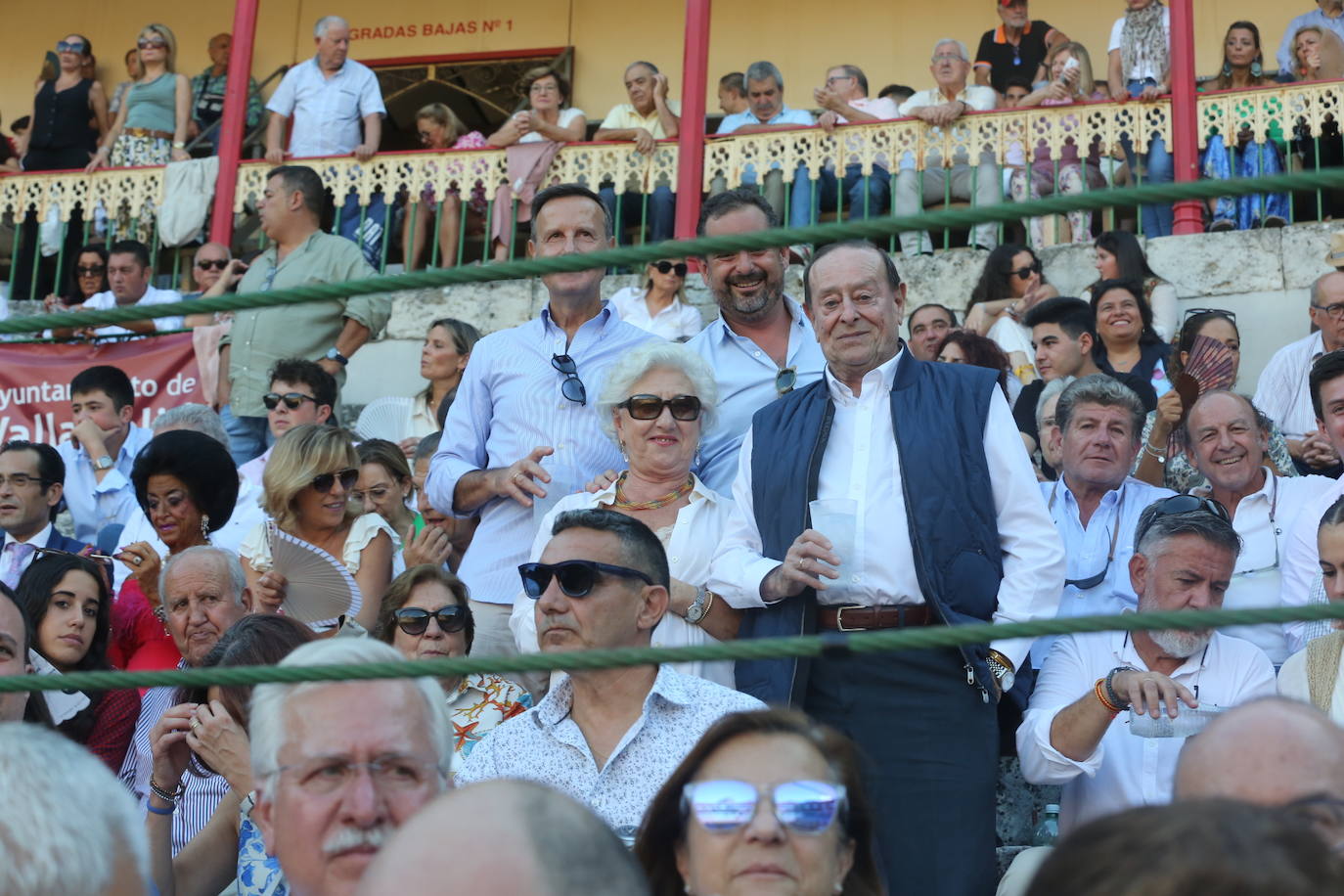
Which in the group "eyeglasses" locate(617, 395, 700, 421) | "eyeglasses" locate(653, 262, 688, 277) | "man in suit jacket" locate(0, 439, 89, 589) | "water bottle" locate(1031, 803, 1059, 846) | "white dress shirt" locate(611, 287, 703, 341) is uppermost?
"eyeglasses" locate(653, 262, 688, 277)

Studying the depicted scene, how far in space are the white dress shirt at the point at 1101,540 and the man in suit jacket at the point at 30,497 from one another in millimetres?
3654

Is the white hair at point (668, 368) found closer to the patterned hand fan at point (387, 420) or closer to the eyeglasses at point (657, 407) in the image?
the eyeglasses at point (657, 407)

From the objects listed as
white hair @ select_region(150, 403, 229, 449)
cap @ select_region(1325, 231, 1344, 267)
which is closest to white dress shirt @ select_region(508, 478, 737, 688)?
white hair @ select_region(150, 403, 229, 449)

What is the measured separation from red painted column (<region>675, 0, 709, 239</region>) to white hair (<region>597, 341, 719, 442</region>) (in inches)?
232

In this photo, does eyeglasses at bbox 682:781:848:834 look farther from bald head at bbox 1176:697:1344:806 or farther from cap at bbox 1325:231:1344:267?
cap at bbox 1325:231:1344:267

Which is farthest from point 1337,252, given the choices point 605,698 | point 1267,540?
point 605,698

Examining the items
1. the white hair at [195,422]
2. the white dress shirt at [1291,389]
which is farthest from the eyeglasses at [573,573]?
the white dress shirt at [1291,389]

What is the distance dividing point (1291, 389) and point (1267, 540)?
2042 millimetres

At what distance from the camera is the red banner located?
980 centimetres

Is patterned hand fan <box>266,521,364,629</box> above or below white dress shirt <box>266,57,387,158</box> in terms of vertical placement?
below

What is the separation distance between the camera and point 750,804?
2875 millimetres

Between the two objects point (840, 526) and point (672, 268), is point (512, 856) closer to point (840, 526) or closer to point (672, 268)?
point (840, 526)

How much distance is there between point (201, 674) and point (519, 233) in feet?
32.8

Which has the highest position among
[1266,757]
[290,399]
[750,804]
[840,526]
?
[290,399]
